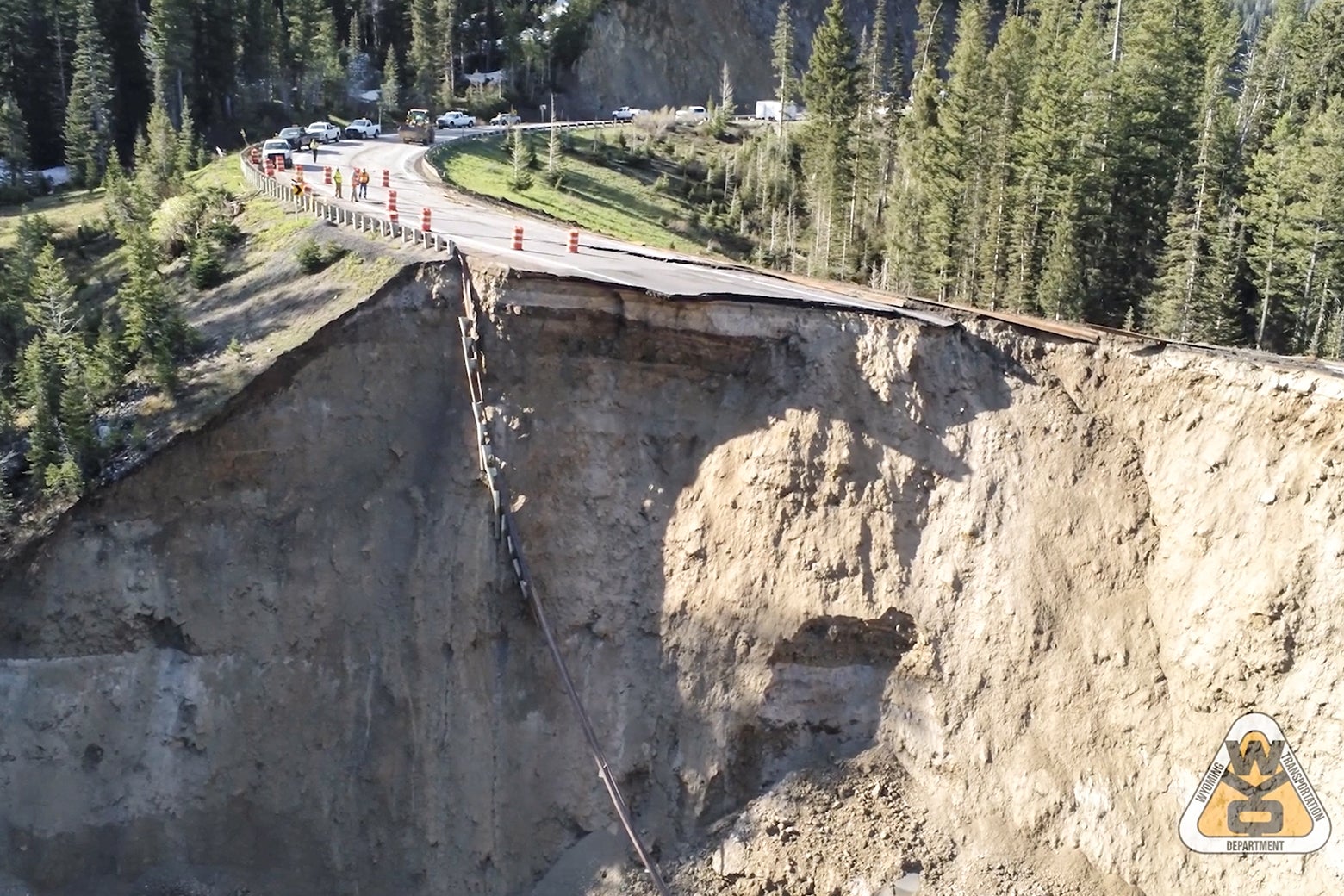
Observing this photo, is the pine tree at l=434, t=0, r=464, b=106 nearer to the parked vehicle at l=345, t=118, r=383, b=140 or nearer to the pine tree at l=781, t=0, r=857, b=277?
the parked vehicle at l=345, t=118, r=383, b=140

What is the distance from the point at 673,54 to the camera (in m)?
81.9

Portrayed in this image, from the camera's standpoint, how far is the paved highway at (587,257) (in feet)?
74.6

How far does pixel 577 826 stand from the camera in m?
21.7

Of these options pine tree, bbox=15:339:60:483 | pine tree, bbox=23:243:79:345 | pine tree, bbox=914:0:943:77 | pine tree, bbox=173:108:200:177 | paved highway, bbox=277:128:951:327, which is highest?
pine tree, bbox=914:0:943:77

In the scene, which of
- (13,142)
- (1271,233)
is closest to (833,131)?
(1271,233)

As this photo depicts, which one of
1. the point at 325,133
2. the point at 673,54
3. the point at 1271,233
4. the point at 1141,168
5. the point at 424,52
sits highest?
the point at 673,54

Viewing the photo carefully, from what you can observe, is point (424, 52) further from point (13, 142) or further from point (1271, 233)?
point (1271, 233)

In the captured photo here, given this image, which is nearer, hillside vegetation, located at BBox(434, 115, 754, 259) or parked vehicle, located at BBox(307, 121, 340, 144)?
hillside vegetation, located at BBox(434, 115, 754, 259)

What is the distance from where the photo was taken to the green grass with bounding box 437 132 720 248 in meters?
46.9

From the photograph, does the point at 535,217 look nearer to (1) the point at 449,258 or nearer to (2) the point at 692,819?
(1) the point at 449,258

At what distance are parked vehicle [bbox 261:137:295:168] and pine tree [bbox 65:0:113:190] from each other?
11455 mm

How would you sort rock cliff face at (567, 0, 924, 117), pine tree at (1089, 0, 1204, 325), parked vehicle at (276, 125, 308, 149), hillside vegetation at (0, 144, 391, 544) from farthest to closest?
rock cliff face at (567, 0, 924, 117) < parked vehicle at (276, 125, 308, 149) < pine tree at (1089, 0, 1204, 325) < hillside vegetation at (0, 144, 391, 544)

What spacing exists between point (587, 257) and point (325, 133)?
32853 millimetres

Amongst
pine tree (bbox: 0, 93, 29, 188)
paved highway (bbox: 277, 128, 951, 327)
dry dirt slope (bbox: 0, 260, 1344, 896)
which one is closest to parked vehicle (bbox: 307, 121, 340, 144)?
pine tree (bbox: 0, 93, 29, 188)
